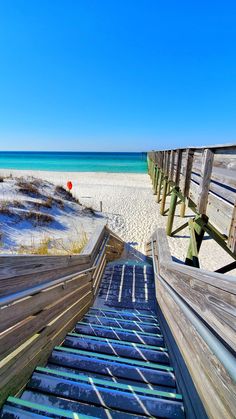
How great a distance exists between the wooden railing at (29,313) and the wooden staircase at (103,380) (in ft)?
0.41

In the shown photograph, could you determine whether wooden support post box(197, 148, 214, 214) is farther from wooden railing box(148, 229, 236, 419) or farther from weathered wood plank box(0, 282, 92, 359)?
weathered wood plank box(0, 282, 92, 359)

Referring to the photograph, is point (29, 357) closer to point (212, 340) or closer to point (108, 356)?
point (108, 356)

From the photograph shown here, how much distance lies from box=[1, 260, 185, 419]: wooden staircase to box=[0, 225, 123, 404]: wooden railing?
124 millimetres

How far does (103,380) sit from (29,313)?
0.78 m

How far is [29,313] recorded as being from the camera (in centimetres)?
178

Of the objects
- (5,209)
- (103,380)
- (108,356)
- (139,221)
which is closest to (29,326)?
(103,380)

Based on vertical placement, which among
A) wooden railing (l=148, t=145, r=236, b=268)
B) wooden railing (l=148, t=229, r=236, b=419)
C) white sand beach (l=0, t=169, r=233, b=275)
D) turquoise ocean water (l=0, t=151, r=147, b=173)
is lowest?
white sand beach (l=0, t=169, r=233, b=275)

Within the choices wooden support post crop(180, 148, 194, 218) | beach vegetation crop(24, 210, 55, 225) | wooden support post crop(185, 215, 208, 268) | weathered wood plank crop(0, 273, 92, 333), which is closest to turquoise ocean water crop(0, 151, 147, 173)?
beach vegetation crop(24, 210, 55, 225)

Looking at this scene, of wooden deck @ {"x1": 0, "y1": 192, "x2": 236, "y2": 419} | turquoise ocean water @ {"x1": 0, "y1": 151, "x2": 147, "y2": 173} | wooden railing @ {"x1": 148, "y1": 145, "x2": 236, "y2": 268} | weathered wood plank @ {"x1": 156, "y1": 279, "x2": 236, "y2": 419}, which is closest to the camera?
weathered wood plank @ {"x1": 156, "y1": 279, "x2": 236, "y2": 419}

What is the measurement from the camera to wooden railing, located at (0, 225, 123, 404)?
1476 millimetres

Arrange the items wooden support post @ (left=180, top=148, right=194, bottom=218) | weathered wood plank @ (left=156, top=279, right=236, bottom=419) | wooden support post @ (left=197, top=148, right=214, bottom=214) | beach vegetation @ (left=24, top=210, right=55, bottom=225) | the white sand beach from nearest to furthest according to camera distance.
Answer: weathered wood plank @ (left=156, top=279, right=236, bottom=419) < wooden support post @ (left=197, top=148, right=214, bottom=214) < wooden support post @ (left=180, top=148, right=194, bottom=218) < the white sand beach < beach vegetation @ (left=24, top=210, right=55, bottom=225)

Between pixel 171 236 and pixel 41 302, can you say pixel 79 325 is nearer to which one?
pixel 41 302

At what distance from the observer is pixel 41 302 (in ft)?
6.48

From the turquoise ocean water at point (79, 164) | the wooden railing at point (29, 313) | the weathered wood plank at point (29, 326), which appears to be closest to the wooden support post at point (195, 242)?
the wooden railing at point (29, 313)
